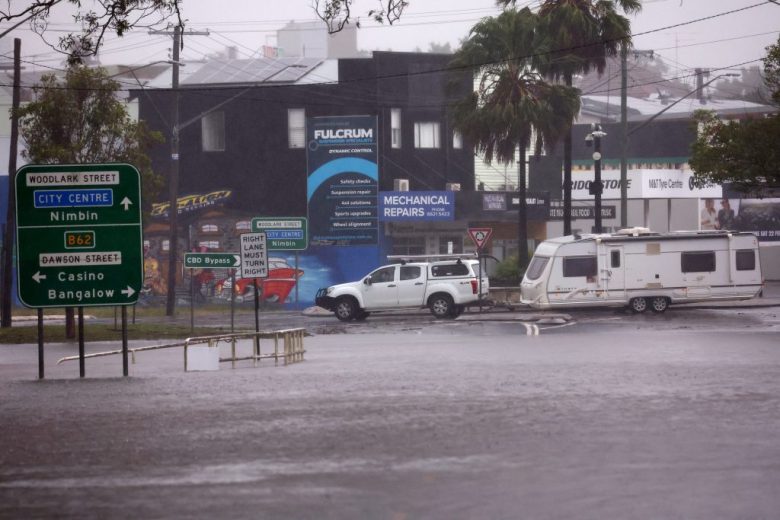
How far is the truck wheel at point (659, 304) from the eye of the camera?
39250 millimetres

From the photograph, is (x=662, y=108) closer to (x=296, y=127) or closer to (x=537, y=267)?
(x=296, y=127)

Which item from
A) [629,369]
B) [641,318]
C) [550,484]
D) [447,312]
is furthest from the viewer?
[447,312]

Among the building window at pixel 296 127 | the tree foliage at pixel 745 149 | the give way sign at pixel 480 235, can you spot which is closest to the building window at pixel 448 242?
the building window at pixel 296 127

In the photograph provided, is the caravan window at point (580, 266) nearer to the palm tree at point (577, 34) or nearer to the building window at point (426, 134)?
the palm tree at point (577, 34)

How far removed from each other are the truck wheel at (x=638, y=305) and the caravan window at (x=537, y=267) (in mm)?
2996

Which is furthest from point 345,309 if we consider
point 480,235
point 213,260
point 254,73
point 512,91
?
point 254,73

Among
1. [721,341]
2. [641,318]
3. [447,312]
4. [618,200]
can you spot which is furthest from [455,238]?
[721,341]

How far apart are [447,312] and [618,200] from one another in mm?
27563

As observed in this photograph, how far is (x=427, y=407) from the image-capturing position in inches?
516

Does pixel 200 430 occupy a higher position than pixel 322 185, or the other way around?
pixel 322 185

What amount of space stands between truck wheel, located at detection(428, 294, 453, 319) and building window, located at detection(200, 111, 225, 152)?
19660 millimetres

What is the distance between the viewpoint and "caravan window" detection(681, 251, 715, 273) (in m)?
39.1

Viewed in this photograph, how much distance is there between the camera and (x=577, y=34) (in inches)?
1822

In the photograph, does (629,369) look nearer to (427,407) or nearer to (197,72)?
(427,407)
